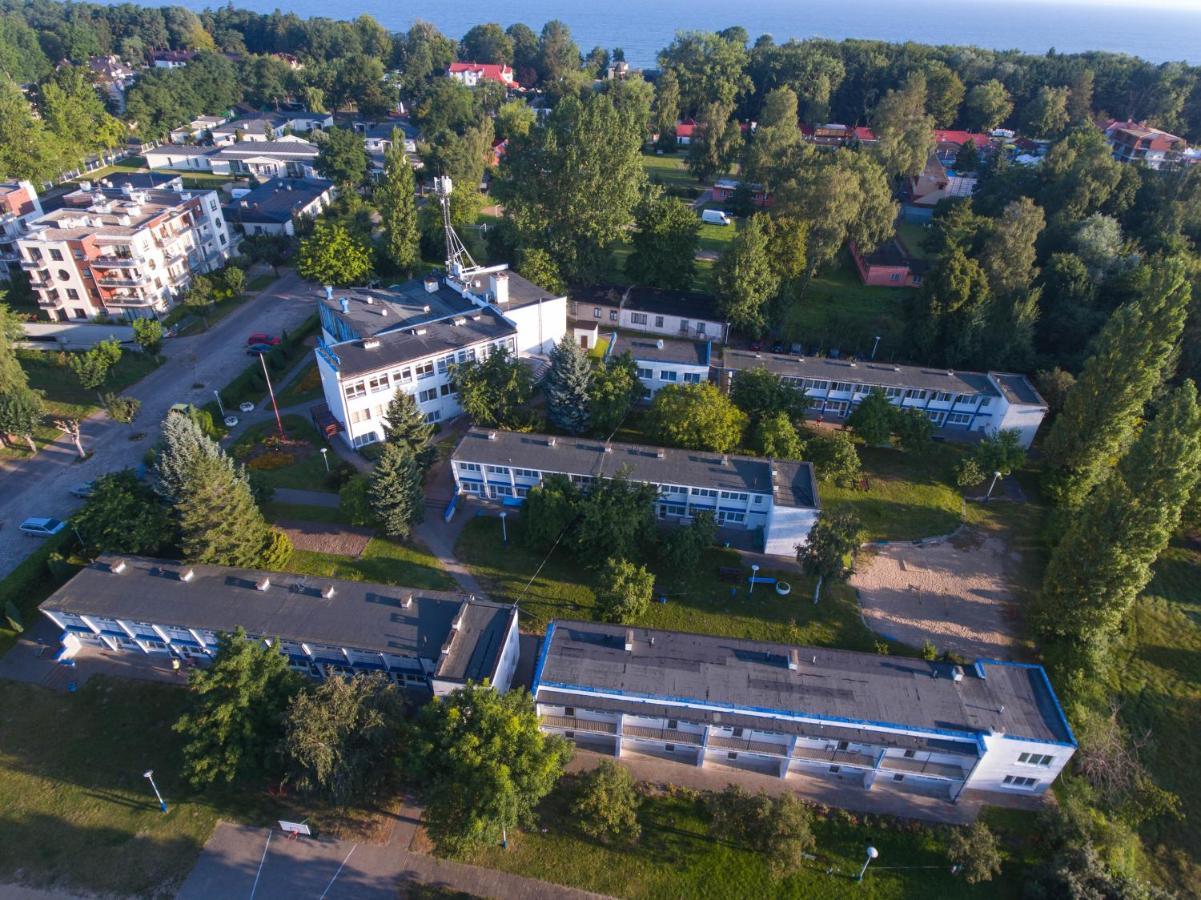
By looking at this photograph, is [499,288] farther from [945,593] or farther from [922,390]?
[945,593]

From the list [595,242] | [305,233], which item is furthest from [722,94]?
[305,233]

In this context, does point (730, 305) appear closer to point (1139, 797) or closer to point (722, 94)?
point (1139, 797)

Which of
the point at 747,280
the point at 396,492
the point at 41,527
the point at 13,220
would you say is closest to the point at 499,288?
the point at 747,280

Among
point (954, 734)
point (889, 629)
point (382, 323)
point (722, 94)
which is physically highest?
point (722, 94)

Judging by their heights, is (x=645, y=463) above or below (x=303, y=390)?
above

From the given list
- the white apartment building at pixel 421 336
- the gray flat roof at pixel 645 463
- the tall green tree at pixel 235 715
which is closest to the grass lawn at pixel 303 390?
the white apartment building at pixel 421 336

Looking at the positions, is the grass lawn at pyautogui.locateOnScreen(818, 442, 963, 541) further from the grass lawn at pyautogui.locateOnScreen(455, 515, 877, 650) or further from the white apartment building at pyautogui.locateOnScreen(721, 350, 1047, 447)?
the grass lawn at pyautogui.locateOnScreen(455, 515, 877, 650)
